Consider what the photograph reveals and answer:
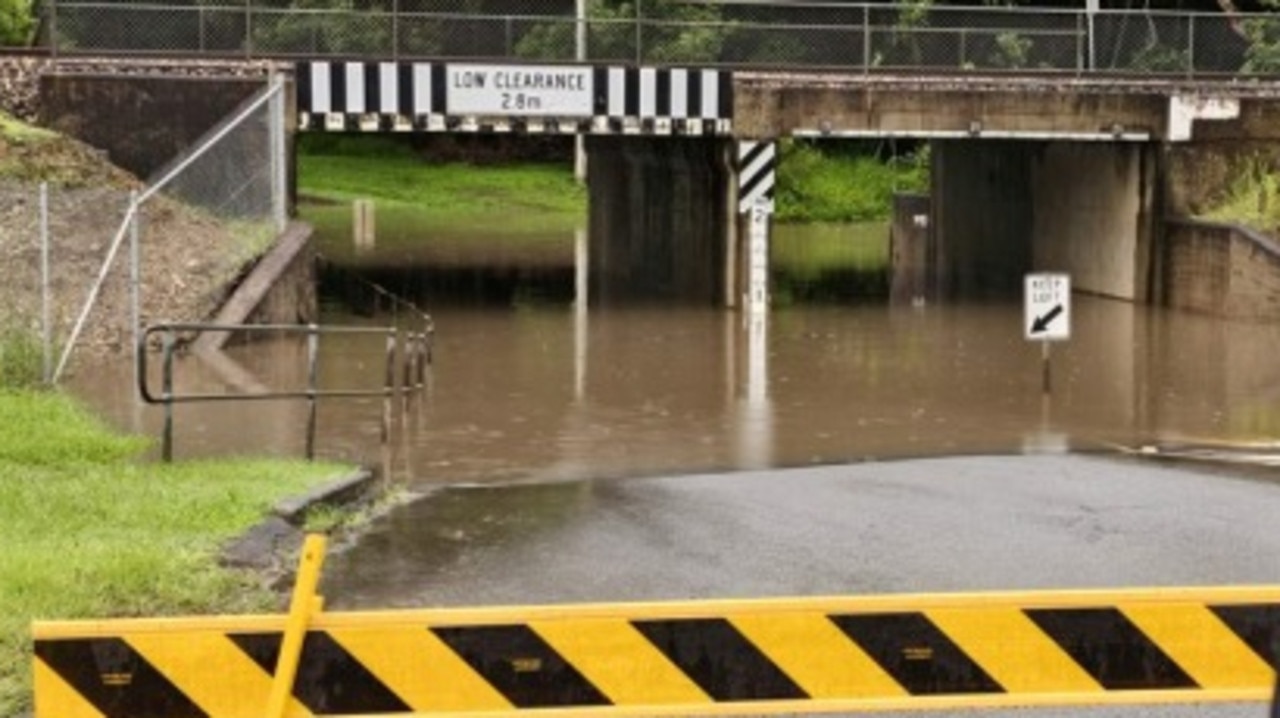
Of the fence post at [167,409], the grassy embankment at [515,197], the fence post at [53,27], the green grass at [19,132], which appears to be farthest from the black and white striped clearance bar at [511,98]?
the fence post at [167,409]

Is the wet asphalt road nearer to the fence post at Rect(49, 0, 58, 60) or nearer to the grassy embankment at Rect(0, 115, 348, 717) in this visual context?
the grassy embankment at Rect(0, 115, 348, 717)

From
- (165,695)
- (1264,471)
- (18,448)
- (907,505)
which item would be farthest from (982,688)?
(1264,471)

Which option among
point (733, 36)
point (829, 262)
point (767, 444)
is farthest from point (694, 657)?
point (829, 262)

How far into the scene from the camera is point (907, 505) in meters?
13.5

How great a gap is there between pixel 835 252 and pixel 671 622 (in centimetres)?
4047

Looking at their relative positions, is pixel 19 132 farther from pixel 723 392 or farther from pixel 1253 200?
pixel 1253 200

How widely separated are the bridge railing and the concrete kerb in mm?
17002

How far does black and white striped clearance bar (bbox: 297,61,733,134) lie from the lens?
29.0 metres

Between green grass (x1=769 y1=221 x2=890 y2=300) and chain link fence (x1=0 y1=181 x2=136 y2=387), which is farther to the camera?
green grass (x1=769 y1=221 x2=890 y2=300)

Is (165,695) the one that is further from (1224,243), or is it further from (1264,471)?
(1224,243)

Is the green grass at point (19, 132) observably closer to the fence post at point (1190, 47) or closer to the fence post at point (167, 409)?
the fence post at point (167, 409)

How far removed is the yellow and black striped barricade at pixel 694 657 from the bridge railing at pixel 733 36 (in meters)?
24.6

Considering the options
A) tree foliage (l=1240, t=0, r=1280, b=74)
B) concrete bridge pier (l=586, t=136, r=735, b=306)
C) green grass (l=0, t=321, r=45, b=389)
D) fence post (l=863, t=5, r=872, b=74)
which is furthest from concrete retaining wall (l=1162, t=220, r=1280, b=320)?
green grass (l=0, t=321, r=45, b=389)

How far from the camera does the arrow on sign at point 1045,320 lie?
2092 centimetres
